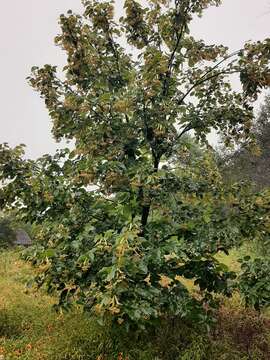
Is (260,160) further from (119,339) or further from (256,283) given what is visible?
(256,283)

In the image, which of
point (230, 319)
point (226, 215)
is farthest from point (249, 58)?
point (230, 319)

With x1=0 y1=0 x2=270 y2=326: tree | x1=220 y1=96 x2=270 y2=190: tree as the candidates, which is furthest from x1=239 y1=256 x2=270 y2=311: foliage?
x1=220 y1=96 x2=270 y2=190: tree

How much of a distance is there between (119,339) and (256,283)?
9.04ft

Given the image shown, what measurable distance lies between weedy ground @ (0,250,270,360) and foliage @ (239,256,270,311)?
5.17 feet

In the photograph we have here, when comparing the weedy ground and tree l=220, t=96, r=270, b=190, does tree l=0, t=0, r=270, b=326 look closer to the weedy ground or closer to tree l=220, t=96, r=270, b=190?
the weedy ground

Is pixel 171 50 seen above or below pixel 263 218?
above

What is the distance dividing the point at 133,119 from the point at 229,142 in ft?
8.05

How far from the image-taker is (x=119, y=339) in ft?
24.1

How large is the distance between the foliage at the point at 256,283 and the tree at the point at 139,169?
33 cm

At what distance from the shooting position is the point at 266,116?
24.6m

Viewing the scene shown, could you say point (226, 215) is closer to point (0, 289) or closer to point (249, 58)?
point (249, 58)

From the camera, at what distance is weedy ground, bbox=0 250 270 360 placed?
22.9ft

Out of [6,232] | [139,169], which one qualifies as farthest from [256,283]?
[6,232]

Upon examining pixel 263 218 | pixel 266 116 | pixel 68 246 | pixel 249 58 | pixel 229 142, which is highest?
pixel 266 116
